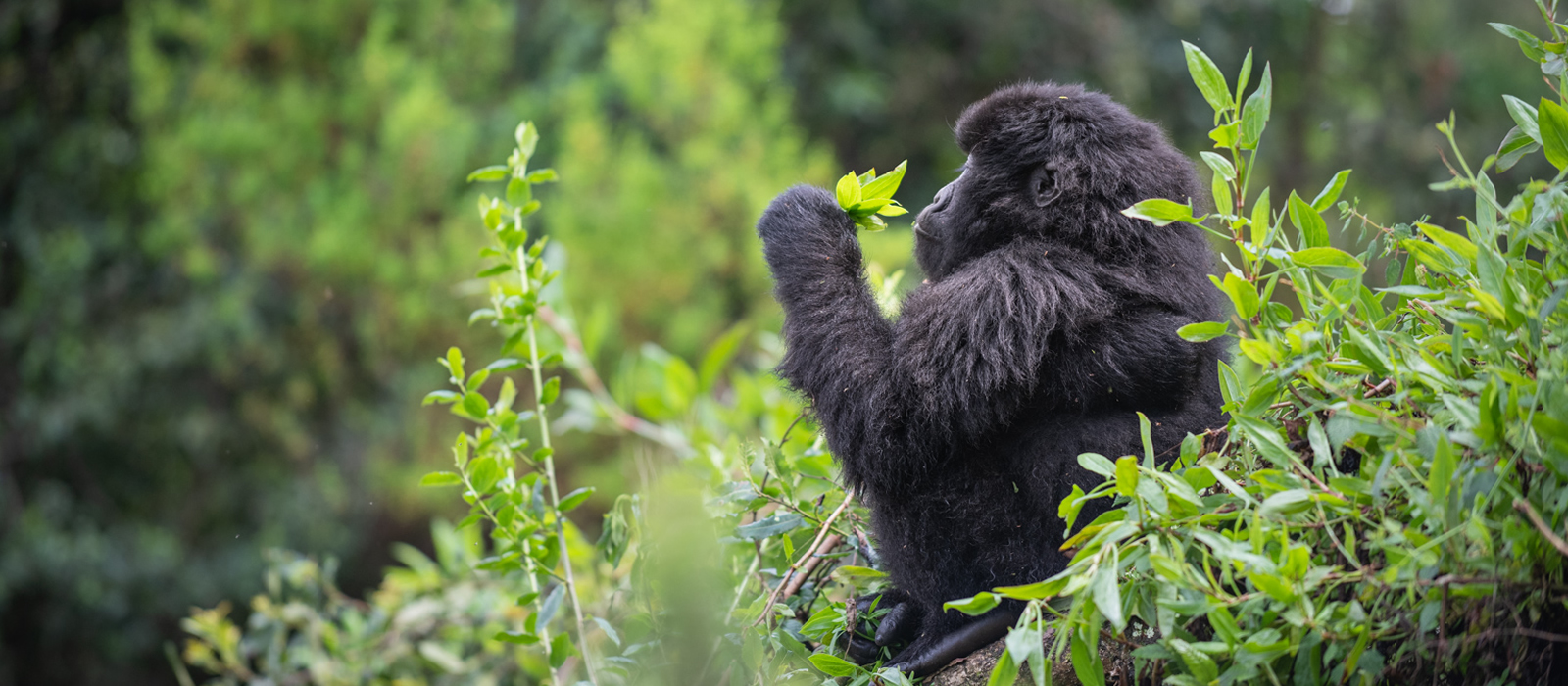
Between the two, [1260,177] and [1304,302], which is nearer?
[1304,302]

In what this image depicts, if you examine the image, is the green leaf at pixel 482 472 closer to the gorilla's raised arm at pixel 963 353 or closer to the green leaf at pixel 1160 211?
the gorilla's raised arm at pixel 963 353

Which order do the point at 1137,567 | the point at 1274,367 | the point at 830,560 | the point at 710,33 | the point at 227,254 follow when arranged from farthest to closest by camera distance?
the point at 227,254 → the point at 710,33 → the point at 830,560 → the point at 1274,367 → the point at 1137,567

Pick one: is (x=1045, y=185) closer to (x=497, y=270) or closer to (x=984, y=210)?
(x=984, y=210)

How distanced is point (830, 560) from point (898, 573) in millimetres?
265

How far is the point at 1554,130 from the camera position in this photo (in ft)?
4.48

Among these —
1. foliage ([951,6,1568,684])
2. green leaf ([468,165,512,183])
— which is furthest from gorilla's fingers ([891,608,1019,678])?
green leaf ([468,165,512,183])

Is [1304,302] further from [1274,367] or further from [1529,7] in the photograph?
[1529,7]

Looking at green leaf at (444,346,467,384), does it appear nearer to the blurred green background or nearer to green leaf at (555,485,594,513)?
green leaf at (555,485,594,513)

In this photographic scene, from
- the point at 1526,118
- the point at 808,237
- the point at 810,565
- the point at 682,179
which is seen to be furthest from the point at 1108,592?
the point at 682,179

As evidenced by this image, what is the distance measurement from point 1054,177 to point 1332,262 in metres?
0.90

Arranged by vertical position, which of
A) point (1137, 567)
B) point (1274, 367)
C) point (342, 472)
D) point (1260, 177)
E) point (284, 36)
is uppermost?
point (284, 36)

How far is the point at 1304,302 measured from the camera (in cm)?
149

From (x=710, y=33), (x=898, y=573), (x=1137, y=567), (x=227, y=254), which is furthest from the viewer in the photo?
(x=227, y=254)

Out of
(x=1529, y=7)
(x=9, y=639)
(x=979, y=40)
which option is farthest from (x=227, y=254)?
(x=1529, y=7)
